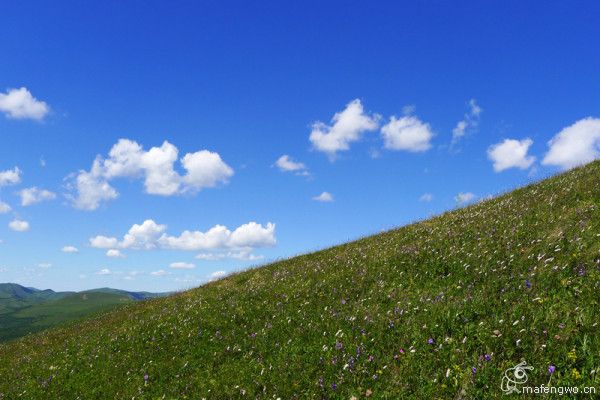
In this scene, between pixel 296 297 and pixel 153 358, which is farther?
pixel 296 297

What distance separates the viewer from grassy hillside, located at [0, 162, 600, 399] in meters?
7.90

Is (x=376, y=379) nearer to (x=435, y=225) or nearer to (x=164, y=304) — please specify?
(x=435, y=225)

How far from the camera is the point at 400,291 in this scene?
12.2m

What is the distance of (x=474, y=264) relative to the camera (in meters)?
12.2

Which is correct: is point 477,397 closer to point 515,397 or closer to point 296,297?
point 515,397

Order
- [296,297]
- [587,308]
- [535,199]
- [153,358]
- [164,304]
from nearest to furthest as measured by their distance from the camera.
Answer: [587,308]
[153,358]
[296,297]
[535,199]
[164,304]

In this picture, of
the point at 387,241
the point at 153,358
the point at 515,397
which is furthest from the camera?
the point at 387,241

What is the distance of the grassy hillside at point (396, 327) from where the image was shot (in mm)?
7902

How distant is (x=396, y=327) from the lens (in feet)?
32.8

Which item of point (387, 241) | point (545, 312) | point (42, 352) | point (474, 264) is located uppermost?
point (387, 241)

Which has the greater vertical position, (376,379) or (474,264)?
(474,264)

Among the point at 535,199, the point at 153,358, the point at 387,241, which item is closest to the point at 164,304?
the point at 153,358

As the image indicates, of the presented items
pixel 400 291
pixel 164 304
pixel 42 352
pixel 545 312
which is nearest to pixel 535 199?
pixel 400 291

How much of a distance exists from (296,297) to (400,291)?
4.02 meters
